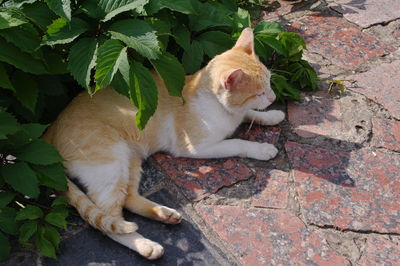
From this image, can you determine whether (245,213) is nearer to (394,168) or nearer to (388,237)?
(388,237)

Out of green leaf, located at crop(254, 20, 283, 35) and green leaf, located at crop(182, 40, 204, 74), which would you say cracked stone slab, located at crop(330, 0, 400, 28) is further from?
green leaf, located at crop(182, 40, 204, 74)

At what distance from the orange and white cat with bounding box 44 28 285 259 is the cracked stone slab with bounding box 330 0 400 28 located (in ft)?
4.68

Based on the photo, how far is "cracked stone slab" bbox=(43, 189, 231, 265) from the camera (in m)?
2.12

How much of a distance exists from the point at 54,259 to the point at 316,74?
6.87ft

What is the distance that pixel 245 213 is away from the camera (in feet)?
7.70

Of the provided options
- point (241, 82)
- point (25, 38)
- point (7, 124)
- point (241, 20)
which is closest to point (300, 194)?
point (241, 82)

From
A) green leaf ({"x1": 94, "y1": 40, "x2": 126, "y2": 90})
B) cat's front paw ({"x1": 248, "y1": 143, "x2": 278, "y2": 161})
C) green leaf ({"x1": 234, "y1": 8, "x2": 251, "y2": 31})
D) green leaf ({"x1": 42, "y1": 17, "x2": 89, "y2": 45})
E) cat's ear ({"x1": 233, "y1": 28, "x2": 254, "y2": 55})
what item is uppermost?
green leaf ({"x1": 42, "y1": 17, "x2": 89, "y2": 45})

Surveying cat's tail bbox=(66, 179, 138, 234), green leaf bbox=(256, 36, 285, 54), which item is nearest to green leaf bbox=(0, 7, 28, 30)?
cat's tail bbox=(66, 179, 138, 234)

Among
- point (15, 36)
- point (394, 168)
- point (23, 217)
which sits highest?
point (15, 36)

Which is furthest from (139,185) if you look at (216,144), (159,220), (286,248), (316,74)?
(316,74)

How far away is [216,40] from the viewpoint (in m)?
2.96

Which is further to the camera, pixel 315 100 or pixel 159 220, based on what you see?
pixel 315 100

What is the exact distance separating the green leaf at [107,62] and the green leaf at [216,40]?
33.3 inches

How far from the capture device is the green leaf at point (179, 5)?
103 inches
